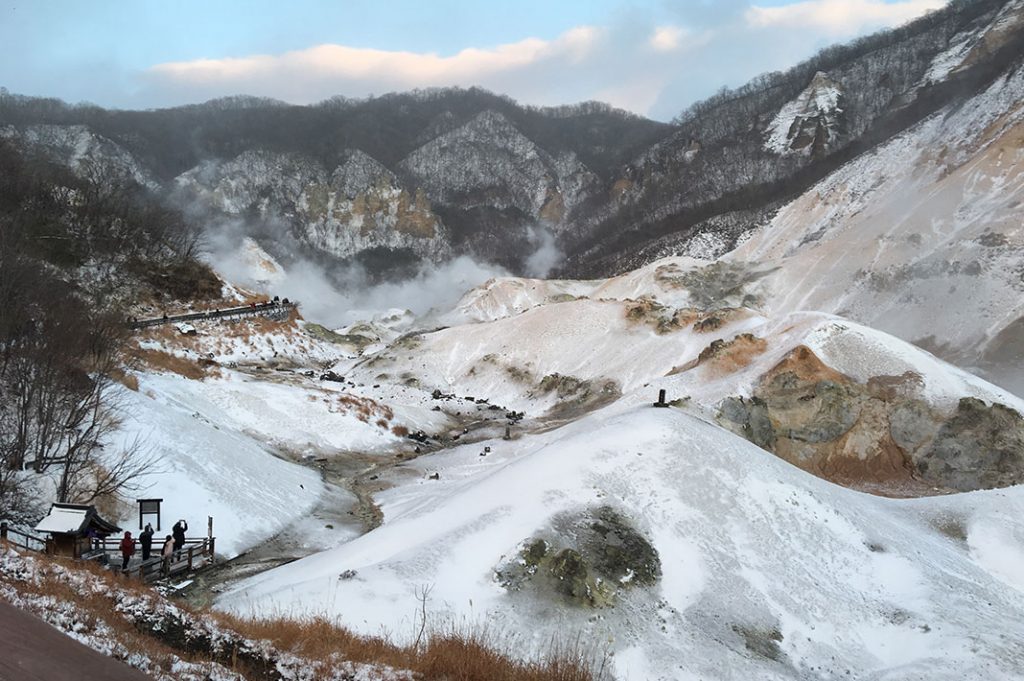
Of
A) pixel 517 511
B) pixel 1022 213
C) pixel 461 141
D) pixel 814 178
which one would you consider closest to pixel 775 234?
pixel 814 178

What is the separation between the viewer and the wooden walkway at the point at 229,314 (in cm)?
4938

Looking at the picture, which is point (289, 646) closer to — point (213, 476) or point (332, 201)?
point (213, 476)

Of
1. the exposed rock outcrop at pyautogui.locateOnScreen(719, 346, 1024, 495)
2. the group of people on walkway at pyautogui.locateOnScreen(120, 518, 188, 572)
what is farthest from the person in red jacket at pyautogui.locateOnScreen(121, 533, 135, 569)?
the exposed rock outcrop at pyautogui.locateOnScreen(719, 346, 1024, 495)

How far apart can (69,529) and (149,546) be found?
207 cm

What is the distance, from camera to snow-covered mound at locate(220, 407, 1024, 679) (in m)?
12.7

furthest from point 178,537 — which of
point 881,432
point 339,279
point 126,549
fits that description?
point 339,279

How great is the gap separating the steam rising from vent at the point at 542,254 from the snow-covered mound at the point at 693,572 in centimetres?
14941

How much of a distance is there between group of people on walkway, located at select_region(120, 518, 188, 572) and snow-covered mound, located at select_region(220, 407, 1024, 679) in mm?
→ 2557

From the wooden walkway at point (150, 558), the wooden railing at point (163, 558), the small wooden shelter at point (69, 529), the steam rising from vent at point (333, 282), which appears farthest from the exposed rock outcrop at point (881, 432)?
the steam rising from vent at point (333, 282)

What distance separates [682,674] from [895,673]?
14.3ft

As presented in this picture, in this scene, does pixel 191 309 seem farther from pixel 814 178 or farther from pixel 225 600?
pixel 814 178

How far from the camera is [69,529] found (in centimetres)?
1496

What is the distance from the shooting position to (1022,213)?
60500mm

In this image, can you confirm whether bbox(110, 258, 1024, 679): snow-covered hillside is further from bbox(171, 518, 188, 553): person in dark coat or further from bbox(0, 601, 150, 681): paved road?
bbox(0, 601, 150, 681): paved road
